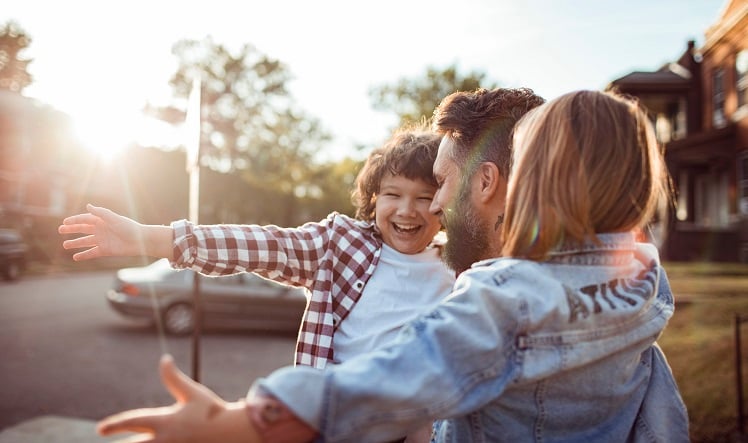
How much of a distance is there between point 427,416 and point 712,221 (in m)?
21.9

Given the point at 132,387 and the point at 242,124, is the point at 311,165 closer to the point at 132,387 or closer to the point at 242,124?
the point at 242,124

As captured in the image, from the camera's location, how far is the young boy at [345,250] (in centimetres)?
185

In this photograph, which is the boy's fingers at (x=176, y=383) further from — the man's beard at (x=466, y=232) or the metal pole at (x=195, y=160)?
the metal pole at (x=195, y=160)

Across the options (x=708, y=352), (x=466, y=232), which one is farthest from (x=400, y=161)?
(x=708, y=352)

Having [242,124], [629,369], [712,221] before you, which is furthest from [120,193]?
[629,369]

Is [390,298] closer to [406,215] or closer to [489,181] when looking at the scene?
[406,215]

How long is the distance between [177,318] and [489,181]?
10.2 metres

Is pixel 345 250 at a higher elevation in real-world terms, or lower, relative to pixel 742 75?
lower

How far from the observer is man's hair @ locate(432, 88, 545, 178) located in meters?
1.77

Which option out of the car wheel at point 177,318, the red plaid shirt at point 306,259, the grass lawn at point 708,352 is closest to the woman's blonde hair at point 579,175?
the red plaid shirt at point 306,259

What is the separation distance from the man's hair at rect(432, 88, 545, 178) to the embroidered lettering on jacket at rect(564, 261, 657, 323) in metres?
0.52

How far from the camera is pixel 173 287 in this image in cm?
1081

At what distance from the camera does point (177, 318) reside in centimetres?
1092

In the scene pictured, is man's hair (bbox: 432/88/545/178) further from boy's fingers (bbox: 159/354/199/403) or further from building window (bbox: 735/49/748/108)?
building window (bbox: 735/49/748/108)
